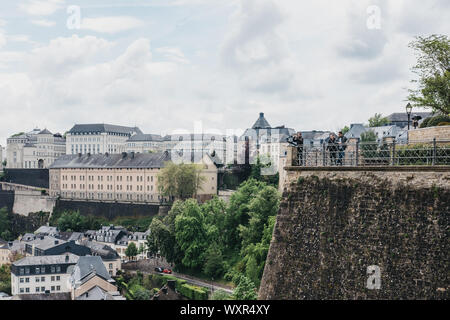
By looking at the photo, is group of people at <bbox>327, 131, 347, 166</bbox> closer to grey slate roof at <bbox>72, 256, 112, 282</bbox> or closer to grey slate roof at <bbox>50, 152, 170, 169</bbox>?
grey slate roof at <bbox>72, 256, 112, 282</bbox>

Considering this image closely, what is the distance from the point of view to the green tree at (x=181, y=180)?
85.4 metres

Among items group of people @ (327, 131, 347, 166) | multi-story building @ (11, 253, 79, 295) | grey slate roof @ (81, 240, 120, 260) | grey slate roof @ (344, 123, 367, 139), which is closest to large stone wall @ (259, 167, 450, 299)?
group of people @ (327, 131, 347, 166)

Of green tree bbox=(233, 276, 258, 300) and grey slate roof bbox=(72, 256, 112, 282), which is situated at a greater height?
green tree bbox=(233, 276, 258, 300)

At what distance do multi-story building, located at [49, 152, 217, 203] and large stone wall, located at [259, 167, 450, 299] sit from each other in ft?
233

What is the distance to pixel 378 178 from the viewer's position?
15109mm

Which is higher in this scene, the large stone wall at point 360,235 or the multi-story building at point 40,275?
the large stone wall at point 360,235

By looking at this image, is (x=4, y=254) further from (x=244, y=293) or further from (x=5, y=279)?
(x=244, y=293)

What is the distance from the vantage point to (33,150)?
6112 inches

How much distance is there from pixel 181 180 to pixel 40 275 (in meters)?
27.8

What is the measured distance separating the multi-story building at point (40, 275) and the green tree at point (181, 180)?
2332 cm

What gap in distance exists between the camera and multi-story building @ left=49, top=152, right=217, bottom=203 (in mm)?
94144

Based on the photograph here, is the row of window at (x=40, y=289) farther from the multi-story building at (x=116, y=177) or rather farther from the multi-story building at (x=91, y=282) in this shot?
the multi-story building at (x=116, y=177)

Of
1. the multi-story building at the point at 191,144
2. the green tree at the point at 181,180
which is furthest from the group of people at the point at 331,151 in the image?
the multi-story building at the point at 191,144
